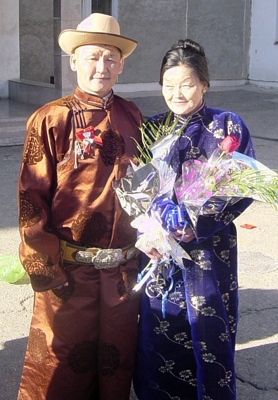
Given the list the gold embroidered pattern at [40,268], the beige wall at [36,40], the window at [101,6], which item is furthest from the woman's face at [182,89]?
the window at [101,6]

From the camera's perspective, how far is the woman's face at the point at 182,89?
2.79 metres

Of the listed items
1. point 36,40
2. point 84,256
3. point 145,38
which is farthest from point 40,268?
point 145,38

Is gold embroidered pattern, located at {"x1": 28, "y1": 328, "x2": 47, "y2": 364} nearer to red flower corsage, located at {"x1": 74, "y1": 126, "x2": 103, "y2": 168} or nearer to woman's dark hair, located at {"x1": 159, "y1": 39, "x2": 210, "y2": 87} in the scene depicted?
red flower corsage, located at {"x1": 74, "y1": 126, "x2": 103, "y2": 168}

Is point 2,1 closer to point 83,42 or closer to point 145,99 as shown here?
point 145,99

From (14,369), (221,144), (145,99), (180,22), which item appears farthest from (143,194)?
(180,22)

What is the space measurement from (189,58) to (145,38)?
11464mm

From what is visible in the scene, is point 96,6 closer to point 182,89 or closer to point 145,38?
point 145,38

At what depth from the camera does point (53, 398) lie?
9.66 ft

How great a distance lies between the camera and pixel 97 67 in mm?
2730

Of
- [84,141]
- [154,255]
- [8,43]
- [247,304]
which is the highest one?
[84,141]

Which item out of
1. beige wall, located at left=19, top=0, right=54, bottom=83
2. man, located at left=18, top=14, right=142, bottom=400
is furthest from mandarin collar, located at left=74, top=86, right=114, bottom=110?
beige wall, located at left=19, top=0, right=54, bottom=83

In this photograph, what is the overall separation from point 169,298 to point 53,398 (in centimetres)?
63

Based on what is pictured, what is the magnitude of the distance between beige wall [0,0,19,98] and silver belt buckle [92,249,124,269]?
1045 centimetres

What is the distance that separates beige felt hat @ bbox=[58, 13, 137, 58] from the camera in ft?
8.91
